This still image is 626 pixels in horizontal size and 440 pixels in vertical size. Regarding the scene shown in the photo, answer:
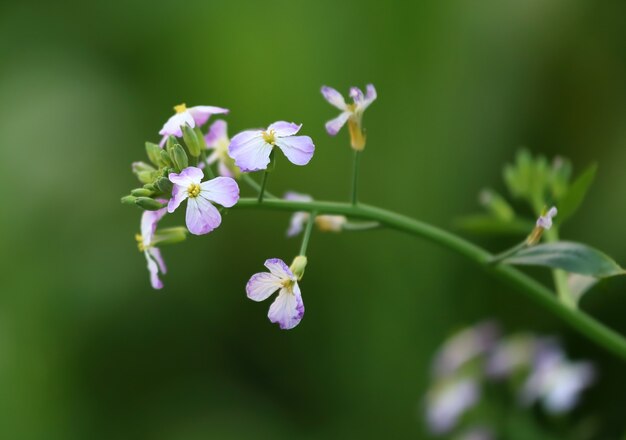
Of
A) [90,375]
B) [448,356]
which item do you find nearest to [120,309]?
[90,375]

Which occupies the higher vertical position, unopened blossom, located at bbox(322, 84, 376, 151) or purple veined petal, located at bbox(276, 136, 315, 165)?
unopened blossom, located at bbox(322, 84, 376, 151)

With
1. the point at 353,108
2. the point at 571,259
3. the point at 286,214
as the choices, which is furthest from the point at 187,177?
the point at 286,214

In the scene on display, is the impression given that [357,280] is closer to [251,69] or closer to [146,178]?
[251,69]

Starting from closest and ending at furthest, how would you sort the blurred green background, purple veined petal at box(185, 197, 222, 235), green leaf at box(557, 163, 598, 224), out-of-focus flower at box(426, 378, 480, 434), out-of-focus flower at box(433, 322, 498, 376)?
purple veined petal at box(185, 197, 222, 235)
green leaf at box(557, 163, 598, 224)
out-of-focus flower at box(426, 378, 480, 434)
out-of-focus flower at box(433, 322, 498, 376)
the blurred green background

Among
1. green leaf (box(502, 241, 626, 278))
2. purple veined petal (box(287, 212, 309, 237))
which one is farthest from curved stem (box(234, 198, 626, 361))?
purple veined petal (box(287, 212, 309, 237))

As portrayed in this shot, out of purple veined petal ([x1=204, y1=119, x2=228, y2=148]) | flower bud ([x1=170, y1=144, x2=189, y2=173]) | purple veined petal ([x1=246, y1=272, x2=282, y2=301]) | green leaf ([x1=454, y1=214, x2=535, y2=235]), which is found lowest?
purple veined petal ([x1=246, y1=272, x2=282, y2=301])

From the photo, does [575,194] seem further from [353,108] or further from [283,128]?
[283,128]

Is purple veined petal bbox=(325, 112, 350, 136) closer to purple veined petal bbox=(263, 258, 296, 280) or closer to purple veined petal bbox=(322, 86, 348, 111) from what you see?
purple veined petal bbox=(322, 86, 348, 111)
